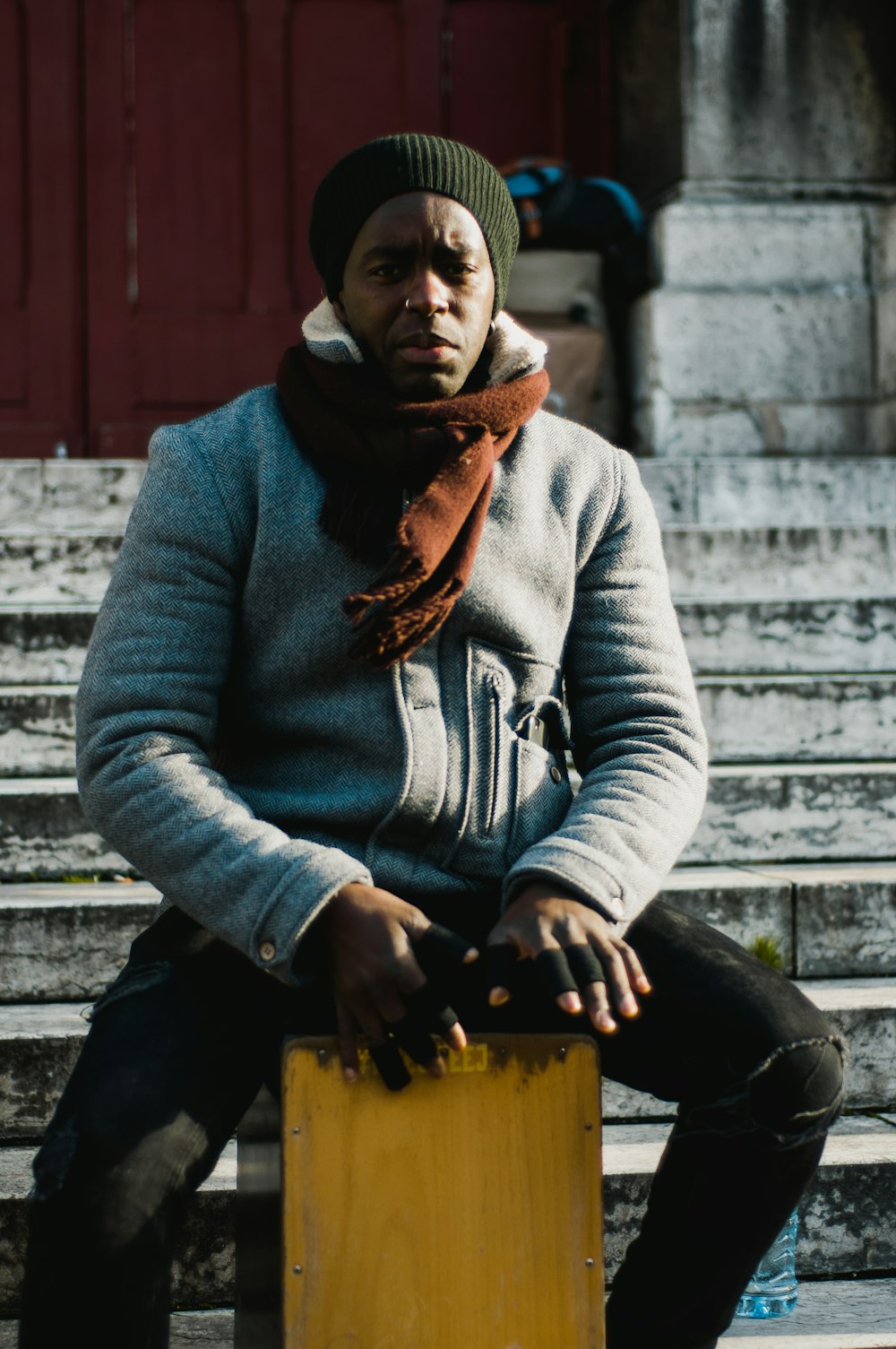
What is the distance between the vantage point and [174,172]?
573 cm

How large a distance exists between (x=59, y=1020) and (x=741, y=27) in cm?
420

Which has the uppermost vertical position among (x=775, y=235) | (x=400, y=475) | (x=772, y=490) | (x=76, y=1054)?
(x=775, y=235)

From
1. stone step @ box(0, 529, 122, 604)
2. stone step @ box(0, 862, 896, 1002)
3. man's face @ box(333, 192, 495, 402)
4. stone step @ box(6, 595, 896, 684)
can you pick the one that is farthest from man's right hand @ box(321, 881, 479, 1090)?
stone step @ box(0, 529, 122, 604)

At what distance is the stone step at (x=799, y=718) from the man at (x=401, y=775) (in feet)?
5.25

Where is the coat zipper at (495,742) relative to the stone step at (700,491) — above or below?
below

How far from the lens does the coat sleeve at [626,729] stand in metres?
1.86

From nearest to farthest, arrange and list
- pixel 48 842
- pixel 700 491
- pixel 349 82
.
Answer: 1. pixel 48 842
2. pixel 700 491
3. pixel 349 82

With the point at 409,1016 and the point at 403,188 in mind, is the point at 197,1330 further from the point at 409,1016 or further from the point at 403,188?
the point at 403,188

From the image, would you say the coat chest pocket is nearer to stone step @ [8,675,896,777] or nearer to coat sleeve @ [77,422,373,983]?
coat sleeve @ [77,422,373,983]

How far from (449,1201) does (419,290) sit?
1099mm

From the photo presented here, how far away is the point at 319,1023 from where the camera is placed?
1.84 m

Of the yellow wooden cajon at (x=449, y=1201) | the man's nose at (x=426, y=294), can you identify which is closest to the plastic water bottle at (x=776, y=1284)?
the yellow wooden cajon at (x=449, y=1201)

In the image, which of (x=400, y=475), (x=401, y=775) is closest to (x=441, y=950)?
(x=401, y=775)

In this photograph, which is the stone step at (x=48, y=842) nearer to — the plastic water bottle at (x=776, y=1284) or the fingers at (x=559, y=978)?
the plastic water bottle at (x=776, y=1284)
